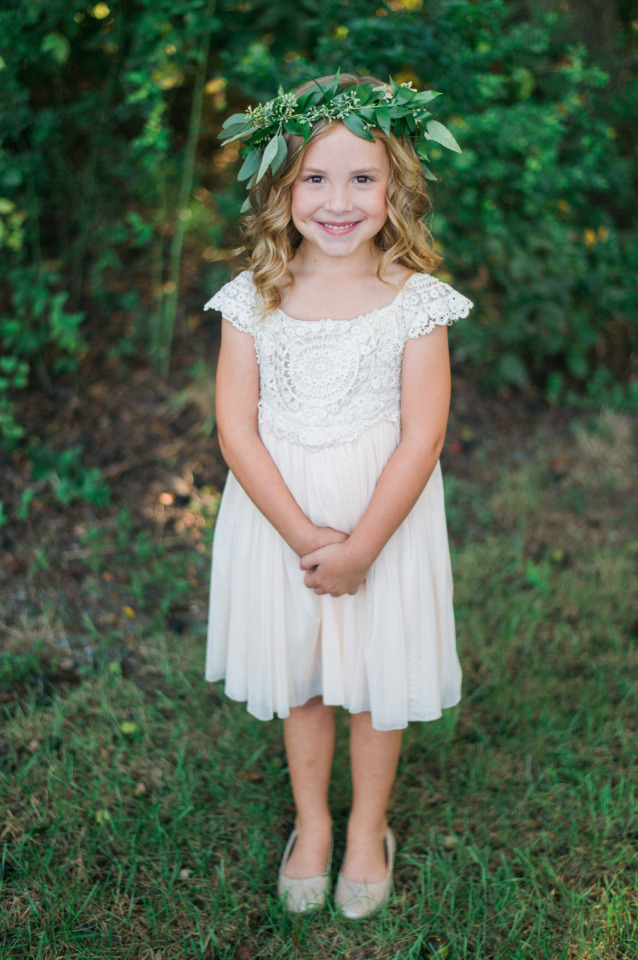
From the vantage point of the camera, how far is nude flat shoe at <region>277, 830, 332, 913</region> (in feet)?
6.38

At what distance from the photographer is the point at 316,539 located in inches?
67.6

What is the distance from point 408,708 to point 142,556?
1611mm

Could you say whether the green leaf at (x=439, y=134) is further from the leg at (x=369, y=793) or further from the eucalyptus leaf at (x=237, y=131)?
the leg at (x=369, y=793)

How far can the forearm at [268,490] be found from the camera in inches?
67.8

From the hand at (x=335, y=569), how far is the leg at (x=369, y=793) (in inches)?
16.9

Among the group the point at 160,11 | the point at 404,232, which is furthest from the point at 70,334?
the point at 404,232

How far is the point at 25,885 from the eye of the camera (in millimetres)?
1932

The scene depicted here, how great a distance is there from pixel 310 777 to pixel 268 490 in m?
0.79

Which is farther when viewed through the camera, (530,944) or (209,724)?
(209,724)

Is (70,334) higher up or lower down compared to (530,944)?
higher up

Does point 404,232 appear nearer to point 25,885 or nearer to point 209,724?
point 209,724

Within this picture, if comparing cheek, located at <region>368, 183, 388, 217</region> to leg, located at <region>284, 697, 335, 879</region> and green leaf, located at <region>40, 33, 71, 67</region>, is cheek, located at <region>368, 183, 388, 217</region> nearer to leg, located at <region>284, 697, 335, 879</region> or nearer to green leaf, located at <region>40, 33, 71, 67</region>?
leg, located at <region>284, 697, 335, 879</region>

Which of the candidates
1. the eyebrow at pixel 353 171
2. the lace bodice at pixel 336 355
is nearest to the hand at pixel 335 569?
the lace bodice at pixel 336 355

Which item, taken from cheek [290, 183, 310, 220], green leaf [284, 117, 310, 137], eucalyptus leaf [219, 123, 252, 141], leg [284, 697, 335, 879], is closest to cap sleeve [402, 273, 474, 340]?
cheek [290, 183, 310, 220]
